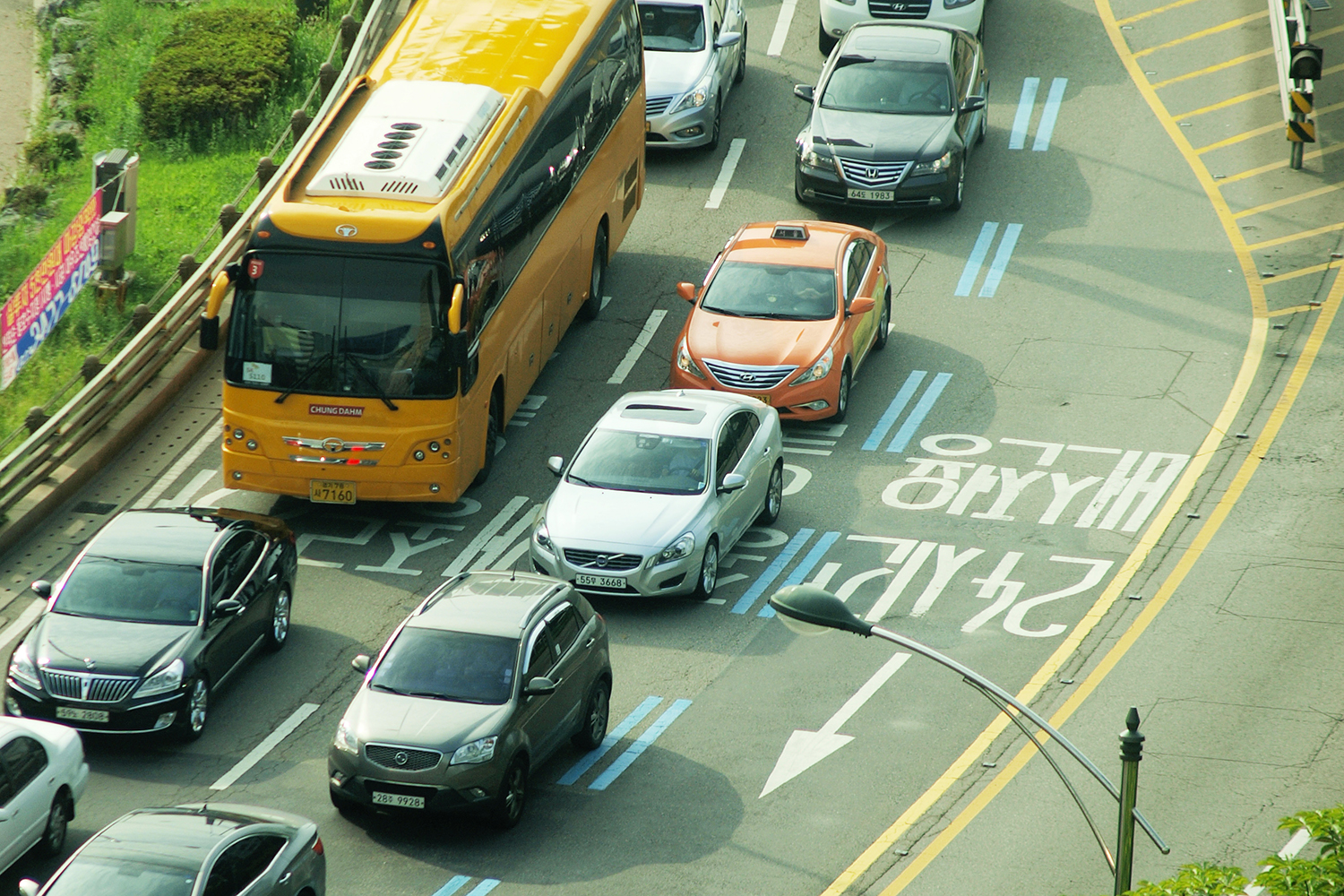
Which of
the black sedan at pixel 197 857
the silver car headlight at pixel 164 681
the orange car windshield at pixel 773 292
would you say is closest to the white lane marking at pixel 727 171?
the orange car windshield at pixel 773 292

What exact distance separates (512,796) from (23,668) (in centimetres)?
469

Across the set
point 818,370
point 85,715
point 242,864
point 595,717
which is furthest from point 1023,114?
point 242,864

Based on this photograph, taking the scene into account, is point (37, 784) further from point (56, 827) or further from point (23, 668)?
point (23, 668)

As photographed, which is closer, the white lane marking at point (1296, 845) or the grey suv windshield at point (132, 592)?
the white lane marking at point (1296, 845)

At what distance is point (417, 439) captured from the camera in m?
19.6

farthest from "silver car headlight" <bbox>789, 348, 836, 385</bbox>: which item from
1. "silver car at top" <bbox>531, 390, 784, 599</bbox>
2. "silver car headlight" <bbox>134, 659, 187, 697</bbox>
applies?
"silver car headlight" <bbox>134, 659, 187, 697</bbox>

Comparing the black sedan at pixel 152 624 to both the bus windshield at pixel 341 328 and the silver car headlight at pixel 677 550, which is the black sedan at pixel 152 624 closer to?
the bus windshield at pixel 341 328

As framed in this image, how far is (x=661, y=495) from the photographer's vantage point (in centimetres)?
1911

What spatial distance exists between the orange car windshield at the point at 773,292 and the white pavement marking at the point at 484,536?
154 inches

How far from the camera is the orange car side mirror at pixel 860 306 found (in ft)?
74.2

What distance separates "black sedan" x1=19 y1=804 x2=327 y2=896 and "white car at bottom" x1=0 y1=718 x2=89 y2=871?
5.04 ft

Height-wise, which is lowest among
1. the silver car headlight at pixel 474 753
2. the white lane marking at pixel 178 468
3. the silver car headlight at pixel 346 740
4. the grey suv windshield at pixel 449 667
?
the white lane marking at pixel 178 468

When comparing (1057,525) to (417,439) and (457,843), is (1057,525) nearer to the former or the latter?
(417,439)

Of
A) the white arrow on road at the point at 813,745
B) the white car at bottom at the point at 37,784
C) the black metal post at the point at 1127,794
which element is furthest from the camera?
the white arrow on road at the point at 813,745
